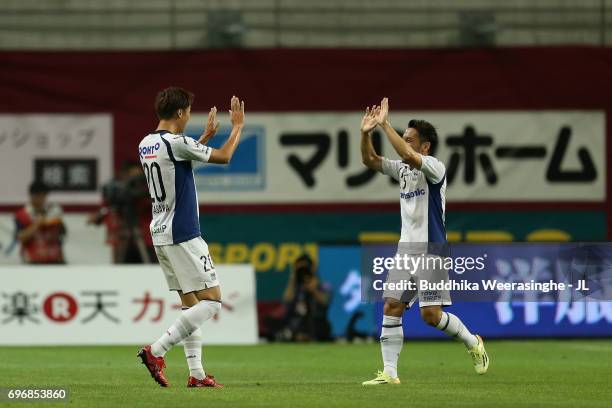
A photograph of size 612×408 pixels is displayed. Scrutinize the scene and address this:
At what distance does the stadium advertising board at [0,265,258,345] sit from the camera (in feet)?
57.4

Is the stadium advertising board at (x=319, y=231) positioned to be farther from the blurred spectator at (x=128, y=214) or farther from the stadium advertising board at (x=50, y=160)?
the stadium advertising board at (x=50, y=160)

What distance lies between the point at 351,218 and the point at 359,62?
2.24 metres

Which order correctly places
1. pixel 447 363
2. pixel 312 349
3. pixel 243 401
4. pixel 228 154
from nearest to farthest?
pixel 243 401 < pixel 228 154 < pixel 447 363 < pixel 312 349

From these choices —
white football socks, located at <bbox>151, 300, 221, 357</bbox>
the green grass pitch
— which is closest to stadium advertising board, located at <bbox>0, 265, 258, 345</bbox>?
the green grass pitch

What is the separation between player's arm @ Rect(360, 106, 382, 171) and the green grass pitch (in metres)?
1.74

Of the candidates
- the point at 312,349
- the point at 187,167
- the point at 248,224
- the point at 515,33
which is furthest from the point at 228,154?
the point at 515,33

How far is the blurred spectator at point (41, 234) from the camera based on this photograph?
19125 mm

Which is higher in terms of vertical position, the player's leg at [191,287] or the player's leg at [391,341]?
the player's leg at [191,287]

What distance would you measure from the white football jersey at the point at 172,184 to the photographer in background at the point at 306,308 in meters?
8.26

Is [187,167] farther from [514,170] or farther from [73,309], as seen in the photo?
[514,170]

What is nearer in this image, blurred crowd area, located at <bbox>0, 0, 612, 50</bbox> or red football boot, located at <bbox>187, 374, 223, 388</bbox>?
red football boot, located at <bbox>187, 374, 223, 388</bbox>

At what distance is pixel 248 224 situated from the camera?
66.0ft

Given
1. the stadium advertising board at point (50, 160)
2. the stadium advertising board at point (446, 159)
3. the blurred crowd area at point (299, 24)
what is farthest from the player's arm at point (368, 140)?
the blurred crowd area at point (299, 24)

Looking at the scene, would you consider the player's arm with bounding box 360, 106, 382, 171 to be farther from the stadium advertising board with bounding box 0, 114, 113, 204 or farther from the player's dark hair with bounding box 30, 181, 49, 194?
the stadium advertising board with bounding box 0, 114, 113, 204
